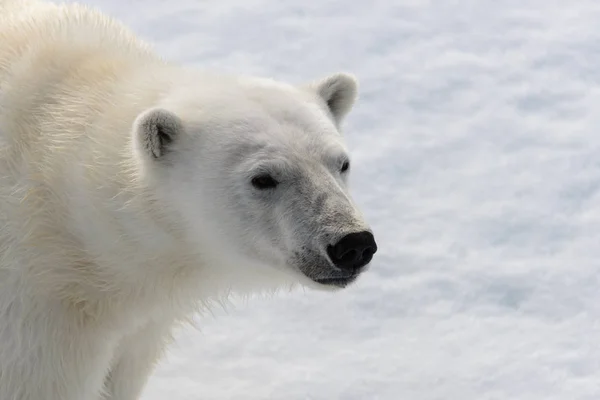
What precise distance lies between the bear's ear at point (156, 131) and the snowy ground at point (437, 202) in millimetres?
1464

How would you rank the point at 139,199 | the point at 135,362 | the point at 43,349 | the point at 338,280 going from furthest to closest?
1. the point at 135,362
2. the point at 43,349
3. the point at 139,199
4. the point at 338,280

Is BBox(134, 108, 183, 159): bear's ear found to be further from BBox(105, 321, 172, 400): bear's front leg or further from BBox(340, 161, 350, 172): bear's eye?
BBox(105, 321, 172, 400): bear's front leg

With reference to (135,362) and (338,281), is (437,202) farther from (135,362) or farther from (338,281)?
(338,281)

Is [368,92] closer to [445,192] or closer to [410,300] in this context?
[445,192]

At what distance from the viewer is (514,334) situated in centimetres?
446

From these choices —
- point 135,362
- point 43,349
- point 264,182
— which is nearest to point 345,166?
point 264,182

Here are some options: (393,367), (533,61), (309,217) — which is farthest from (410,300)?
(533,61)

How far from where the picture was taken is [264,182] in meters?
2.98

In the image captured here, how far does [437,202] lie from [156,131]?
2.70 m

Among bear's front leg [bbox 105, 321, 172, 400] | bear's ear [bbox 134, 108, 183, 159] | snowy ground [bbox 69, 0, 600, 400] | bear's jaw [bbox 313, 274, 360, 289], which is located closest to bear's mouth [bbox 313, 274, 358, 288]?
bear's jaw [bbox 313, 274, 360, 289]

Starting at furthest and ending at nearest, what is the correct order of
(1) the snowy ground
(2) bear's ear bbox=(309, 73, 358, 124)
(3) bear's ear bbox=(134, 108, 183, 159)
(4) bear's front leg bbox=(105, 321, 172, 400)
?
(1) the snowy ground, (4) bear's front leg bbox=(105, 321, 172, 400), (2) bear's ear bbox=(309, 73, 358, 124), (3) bear's ear bbox=(134, 108, 183, 159)

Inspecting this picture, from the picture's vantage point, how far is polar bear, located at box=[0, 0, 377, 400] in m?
2.98

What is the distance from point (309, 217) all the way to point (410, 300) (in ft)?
6.25

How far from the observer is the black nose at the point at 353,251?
2777mm
